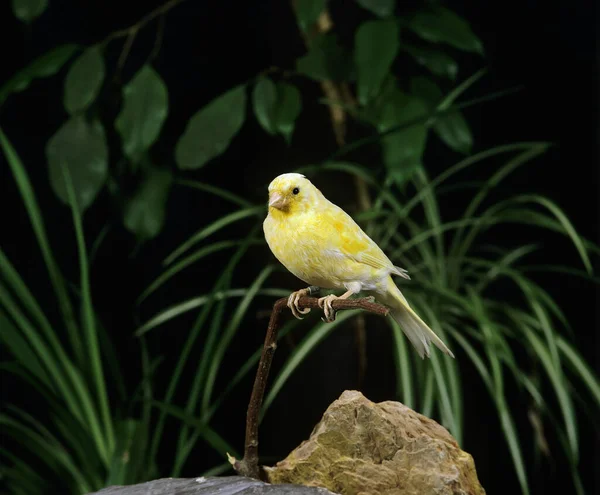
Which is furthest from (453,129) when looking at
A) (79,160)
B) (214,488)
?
(214,488)

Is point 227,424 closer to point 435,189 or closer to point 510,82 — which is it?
point 435,189

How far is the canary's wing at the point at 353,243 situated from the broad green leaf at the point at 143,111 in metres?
0.58

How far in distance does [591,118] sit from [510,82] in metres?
0.14

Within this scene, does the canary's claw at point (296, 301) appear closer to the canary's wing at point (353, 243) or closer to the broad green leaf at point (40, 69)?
the canary's wing at point (353, 243)

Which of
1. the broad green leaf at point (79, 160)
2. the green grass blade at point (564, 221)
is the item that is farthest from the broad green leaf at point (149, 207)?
the green grass blade at point (564, 221)

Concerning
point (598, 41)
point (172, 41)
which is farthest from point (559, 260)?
point (172, 41)

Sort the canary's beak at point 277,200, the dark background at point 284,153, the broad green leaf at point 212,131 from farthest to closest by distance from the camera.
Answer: the dark background at point 284,153, the broad green leaf at point 212,131, the canary's beak at point 277,200

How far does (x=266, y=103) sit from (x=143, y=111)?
19cm

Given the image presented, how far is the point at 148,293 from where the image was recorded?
3.92 feet

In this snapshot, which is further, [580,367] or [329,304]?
[580,367]

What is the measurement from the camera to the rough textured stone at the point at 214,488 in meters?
0.58

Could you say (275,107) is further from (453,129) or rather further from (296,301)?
(296,301)

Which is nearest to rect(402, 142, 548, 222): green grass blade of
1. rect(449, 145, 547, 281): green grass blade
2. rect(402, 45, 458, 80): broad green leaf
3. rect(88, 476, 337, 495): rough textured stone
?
rect(449, 145, 547, 281): green grass blade

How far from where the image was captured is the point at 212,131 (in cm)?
108
